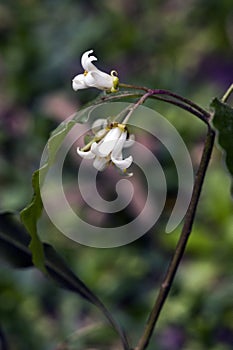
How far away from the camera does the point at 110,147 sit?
2.32ft

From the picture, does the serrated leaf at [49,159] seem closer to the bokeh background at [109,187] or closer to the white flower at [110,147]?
the white flower at [110,147]

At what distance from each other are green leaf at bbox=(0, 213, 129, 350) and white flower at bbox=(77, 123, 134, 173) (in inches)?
7.4

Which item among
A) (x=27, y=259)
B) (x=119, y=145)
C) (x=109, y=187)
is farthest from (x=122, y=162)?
(x=109, y=187)

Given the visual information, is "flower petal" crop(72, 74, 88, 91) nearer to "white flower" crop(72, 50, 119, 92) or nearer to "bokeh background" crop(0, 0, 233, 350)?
"white flower" crop(72, 50, 119, 92)

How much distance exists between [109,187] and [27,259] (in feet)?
2.64

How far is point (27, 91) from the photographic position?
1.81 meters

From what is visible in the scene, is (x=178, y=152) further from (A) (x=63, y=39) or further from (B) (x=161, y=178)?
(A) (x=63, y=39)

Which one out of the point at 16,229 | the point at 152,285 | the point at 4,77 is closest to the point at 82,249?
the point at 152,285

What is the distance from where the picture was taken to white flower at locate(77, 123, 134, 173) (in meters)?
0.71

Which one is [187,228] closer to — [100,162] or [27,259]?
[100,162]

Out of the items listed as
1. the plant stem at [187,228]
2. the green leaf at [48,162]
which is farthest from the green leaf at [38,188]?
Result: the plant stem at [187,228]

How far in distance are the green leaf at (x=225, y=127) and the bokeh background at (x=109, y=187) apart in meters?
0.59

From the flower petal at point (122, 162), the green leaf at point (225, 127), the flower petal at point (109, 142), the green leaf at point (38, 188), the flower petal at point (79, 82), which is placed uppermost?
the green leaf at point (225, 127)

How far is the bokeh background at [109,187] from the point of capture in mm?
1403
